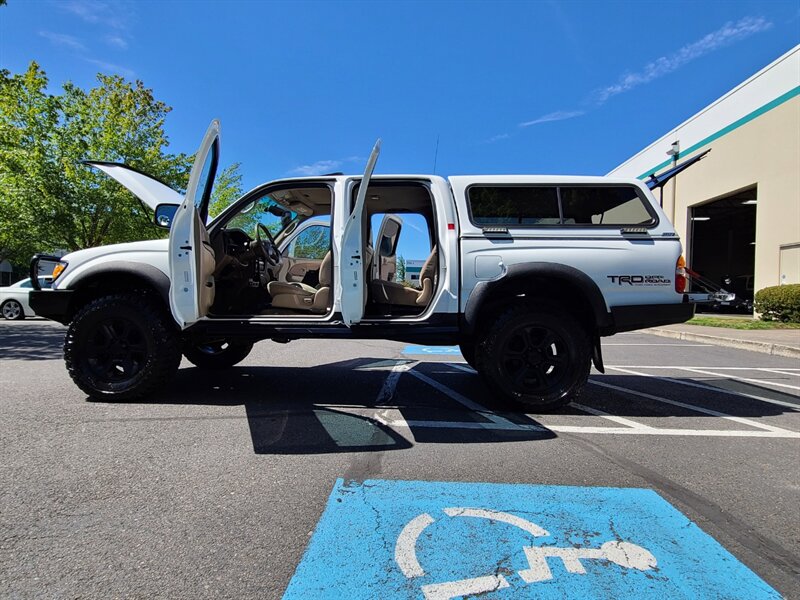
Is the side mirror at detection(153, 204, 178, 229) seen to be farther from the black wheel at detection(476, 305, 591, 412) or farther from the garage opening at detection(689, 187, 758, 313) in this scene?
the garage opening at detection(689, 187, 758, 313)

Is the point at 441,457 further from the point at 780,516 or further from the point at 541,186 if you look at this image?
the point at 541,186

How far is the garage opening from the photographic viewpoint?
24.3 metres

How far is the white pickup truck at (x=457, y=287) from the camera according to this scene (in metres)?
4.14

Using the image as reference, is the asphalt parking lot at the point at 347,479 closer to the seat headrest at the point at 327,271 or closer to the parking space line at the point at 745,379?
the parking space line at the point at 745,379

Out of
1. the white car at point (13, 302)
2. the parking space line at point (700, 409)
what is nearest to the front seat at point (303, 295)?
Answer: the parking space line at point (700, 409)

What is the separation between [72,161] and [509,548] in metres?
23.2

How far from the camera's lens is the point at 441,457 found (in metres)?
3.20

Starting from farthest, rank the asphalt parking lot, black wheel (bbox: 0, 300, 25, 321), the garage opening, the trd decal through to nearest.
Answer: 1. the garage opening
2. black wheel (bbox: 0, 300, 25, 321)
3. the trd decal
4. the asphalt parking lot

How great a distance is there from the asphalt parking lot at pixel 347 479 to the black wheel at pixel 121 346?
0.72 feet

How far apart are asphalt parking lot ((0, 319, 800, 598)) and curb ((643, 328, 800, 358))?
4.91m

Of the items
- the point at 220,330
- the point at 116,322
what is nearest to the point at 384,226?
the point at 220,330

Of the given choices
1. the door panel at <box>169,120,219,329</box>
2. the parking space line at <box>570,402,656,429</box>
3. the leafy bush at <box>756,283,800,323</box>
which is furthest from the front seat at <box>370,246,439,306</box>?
the leafy bush at <box>756,283,800,323</box>

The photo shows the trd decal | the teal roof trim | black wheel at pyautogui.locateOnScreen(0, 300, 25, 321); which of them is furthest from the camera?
the teal roof trim

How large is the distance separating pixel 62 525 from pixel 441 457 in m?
2.15
